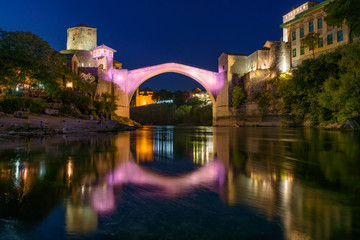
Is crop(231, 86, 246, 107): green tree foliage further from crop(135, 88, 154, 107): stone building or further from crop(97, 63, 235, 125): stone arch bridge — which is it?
crop(135, 88, 154, 107): stone building

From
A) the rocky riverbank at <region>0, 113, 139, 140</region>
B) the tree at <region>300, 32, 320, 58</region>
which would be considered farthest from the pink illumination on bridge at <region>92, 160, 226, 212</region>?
the tree at <region>300, 32, 320, 58</region>

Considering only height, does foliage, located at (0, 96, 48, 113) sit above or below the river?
above

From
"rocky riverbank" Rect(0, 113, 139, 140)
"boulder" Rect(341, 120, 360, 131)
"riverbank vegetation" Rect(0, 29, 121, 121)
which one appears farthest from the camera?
"boulder" Rect(341, 120, 360, 131)

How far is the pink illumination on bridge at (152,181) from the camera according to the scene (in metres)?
2.57

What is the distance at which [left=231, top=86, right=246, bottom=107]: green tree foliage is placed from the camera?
1447 inches

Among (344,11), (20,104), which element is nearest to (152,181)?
(20,104)

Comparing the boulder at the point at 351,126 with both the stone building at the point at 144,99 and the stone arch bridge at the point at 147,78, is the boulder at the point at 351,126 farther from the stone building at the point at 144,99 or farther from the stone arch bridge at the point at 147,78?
the stone building at the point at 144,99

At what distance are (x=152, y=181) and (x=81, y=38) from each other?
44821mm

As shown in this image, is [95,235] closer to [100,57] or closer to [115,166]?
[115,166]

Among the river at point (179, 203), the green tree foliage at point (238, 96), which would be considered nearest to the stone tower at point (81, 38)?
the green tree foliage at point (238, 96)

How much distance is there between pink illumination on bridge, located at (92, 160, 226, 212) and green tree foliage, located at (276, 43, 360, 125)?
16780mm

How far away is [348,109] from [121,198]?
63.1 ft

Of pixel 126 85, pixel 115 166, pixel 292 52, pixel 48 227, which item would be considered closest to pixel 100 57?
pixel 126 85

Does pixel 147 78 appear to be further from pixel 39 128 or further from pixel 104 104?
pixel 39 128
